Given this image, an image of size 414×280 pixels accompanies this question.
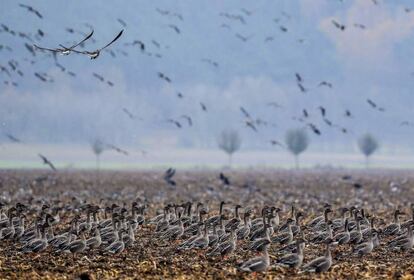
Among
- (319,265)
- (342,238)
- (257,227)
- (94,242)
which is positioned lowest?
(319,265)

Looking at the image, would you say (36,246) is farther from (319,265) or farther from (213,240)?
(319,265)

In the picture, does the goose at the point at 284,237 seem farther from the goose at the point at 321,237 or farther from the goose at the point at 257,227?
the goose at the point at 321,237

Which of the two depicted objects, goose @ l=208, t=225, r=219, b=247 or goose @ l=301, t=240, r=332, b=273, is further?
goose @ l=208, t=225, r=219, b=247

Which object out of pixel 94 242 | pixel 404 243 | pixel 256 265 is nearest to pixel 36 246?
pixel 94 242

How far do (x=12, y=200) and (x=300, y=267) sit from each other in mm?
34036

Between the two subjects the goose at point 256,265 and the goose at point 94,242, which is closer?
the goose at point 256,265

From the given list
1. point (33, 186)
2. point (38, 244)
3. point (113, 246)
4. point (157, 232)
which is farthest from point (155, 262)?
point (33, 186)

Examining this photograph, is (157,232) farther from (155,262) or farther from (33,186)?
(33,186)

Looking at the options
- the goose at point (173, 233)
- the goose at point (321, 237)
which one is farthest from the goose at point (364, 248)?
the goose at point (173, 233)

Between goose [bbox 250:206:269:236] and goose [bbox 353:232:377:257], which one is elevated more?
goose [bbox 250:206:269:236]

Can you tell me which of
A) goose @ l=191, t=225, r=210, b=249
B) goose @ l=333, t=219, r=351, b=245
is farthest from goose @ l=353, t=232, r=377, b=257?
A: goose @ l=191, t=225, r=210, b=249

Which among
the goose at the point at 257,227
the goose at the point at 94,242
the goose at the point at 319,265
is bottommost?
the goose at the point at 319,265

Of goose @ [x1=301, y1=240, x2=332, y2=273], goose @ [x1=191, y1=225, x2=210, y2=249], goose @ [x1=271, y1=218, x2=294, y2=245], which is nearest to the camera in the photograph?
goose @ [x1=301, y1=240, x2=332, y2=273]

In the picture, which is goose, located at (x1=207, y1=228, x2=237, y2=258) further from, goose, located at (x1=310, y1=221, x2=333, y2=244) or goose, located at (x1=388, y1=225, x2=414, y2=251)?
goose, located at (x1=388, y1=225, x2=414, y2=251)
